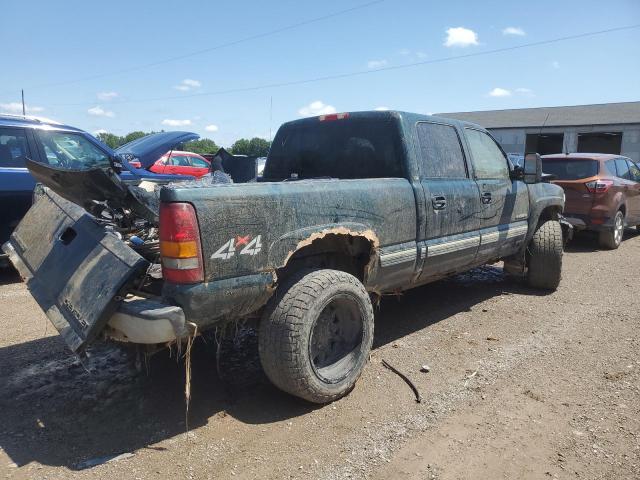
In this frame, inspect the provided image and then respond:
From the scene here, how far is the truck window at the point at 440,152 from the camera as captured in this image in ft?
13.7

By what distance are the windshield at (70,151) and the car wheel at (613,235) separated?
813 centimetres

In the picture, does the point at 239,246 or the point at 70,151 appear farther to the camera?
the point at 70,151

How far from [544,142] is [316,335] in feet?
124

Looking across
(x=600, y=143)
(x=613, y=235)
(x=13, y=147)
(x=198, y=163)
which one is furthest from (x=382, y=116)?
(x=600, y=143)

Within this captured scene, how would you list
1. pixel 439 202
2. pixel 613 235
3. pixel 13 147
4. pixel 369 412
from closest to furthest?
pixel 369 412 < pixel 439 202 < pixel 13 147 < pixel 613 235

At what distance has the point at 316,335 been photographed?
131 inches

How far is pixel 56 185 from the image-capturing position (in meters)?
3.46

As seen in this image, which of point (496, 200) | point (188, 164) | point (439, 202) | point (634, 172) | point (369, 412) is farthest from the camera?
point (188, 164)

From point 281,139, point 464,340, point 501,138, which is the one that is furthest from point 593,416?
point 501,138

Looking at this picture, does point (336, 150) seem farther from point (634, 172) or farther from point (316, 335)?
point (634, 172)

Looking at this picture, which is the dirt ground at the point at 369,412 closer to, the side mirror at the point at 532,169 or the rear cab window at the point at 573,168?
the side mirror at the point at 532,169

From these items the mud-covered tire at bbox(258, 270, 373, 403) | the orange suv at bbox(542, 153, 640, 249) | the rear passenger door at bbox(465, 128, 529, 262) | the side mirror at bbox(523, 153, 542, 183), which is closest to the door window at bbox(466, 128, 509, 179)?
the rear passenger door at bbox(465, 128, 529, 262)

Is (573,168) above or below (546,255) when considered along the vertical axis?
above

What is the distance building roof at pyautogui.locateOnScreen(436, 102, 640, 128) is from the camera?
1271 inches
